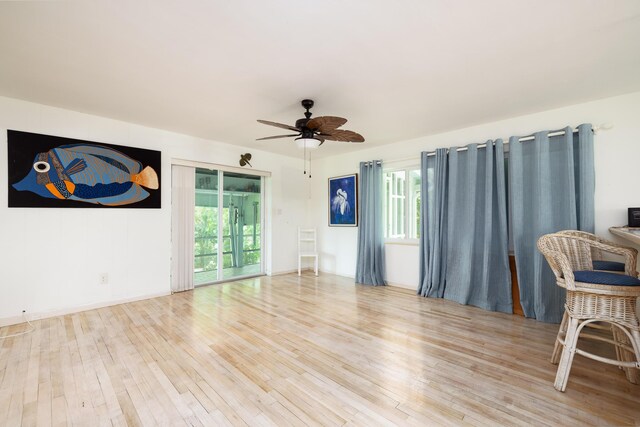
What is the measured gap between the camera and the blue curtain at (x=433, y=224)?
3955mm

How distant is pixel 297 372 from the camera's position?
2.04m

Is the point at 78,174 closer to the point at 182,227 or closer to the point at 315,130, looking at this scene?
the point at 182,227

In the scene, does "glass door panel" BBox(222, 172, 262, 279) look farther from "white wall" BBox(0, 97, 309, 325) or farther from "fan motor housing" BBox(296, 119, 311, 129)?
"fan motor housing" BBox(296, 119, 311, 129)

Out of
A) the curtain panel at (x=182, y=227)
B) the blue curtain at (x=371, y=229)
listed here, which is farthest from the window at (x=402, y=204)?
the curtain panel at (x=182, y=227)

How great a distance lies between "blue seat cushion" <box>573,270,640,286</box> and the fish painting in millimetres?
4721

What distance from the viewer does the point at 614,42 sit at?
6.58ft

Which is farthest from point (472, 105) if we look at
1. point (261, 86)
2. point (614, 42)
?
point (261, 86)

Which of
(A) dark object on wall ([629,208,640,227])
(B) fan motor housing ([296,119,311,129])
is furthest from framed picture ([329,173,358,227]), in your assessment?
(A) dark object on wall ([629,208,640,227])

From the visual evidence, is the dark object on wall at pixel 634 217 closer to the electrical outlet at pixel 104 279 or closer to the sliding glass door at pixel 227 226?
the sliding glass door at pixel 227 226

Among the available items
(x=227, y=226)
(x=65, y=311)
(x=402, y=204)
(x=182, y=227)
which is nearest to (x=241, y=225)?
(x=227, y=226)

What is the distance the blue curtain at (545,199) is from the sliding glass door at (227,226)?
4193 mm

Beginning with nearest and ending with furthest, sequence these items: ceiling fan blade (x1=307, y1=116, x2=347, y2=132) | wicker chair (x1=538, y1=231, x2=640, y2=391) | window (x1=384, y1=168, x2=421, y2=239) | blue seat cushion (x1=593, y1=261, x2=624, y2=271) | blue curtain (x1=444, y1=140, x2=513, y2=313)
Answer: wicker chair (x1=538, y1=231, x2=640, y2=391) < blue seat cushion (x1=593, y1=261, x2=624, y2=271) < ceiling fan blade (x1=307, y1=116, x2=347, y2=132) < blue curtain (x1=444, y1=140, x2=513, y2=313) < window (x1=384, y1=168, x2=421, y2=239)

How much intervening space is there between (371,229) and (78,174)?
4.15 meters

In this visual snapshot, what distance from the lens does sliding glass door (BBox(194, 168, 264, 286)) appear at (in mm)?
4656
